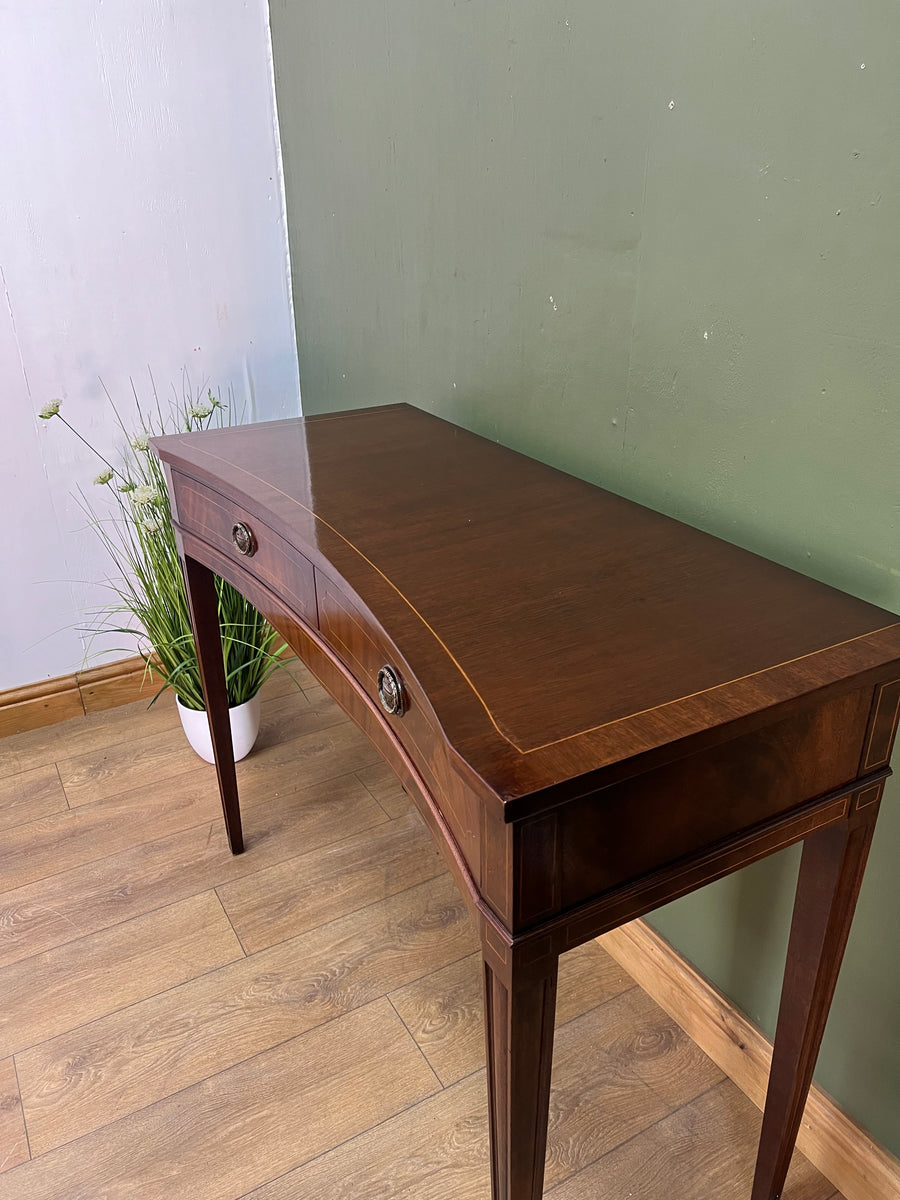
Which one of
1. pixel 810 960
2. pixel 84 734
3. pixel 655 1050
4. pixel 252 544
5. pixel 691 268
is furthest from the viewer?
A: pixel 84 734

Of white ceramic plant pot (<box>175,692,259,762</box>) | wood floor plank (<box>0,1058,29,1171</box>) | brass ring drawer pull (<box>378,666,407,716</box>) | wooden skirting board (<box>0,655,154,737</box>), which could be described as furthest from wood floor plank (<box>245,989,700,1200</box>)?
wooden skirting board (<box>0,655,154,737</box>)

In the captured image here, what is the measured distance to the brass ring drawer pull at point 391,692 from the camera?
2.87 ft

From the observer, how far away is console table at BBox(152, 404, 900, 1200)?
0.73 metres

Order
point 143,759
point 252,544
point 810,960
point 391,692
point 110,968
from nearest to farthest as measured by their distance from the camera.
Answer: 1. point 391,692
2. point 810,960
3. point 252,544
4. point 110,968
5. point 143,759

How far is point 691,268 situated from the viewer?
1126 mm

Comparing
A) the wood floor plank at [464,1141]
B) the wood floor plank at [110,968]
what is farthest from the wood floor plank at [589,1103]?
the wood floor plank at [110,968]

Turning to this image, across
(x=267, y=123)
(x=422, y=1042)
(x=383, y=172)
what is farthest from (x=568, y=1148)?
(x=267, y=123)

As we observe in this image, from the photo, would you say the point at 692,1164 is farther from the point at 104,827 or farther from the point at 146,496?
the point at 146,496

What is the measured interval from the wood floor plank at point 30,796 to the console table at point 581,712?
3.69ft

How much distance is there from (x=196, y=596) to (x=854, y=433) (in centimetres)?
112

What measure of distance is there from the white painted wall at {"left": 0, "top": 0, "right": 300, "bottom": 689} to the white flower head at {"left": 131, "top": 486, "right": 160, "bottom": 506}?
A: 0.44 metres

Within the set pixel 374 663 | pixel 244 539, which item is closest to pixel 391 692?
pixel 374 663

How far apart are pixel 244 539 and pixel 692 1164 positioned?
42.1 inches

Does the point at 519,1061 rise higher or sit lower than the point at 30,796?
higher
